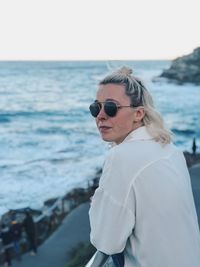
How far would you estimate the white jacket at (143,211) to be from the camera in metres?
1.80

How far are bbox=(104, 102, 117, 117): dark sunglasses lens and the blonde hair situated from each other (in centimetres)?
8

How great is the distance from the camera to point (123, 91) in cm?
206

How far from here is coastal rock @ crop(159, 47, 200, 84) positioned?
88688 millimetres

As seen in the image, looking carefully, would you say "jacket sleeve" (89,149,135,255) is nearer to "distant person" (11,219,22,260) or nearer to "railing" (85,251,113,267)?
"railing" (85,251,113,267)

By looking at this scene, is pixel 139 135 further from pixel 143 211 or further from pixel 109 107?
pixel 143 211

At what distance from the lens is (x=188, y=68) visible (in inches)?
3543

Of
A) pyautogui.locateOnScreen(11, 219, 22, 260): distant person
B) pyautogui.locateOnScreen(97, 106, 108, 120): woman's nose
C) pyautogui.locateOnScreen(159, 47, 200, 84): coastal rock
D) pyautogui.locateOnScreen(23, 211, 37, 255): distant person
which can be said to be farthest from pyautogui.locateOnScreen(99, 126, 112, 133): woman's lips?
pyautogui.locateOnScreen(159, 47, 200, 84): coastal rock

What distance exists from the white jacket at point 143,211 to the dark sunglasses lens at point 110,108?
223mm

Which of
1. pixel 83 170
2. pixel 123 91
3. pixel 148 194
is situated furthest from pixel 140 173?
pixel 83 170

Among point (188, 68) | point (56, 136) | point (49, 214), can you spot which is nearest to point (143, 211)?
point (49, 214)

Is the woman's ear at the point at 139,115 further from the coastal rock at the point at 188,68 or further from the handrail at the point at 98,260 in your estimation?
the coastal rock at the point at 188,68

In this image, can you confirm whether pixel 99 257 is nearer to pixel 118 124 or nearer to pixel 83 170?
pixel 118 124

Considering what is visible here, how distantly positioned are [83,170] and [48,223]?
35.7 feet

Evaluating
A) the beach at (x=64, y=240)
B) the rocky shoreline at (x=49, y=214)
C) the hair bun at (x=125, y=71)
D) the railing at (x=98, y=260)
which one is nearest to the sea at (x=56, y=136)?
the hair bun at (x=125, y=71)
